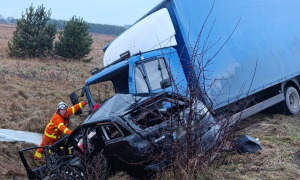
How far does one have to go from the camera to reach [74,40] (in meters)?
17.5

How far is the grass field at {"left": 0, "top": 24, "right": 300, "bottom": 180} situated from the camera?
4320 mm

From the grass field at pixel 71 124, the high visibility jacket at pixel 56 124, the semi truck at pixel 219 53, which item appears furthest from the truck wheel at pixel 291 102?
the high visibility jacket at pixel 56 124

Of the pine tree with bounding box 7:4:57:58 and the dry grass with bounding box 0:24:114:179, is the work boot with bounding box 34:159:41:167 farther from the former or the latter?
the pine tree with bounding box 7:4:57:58

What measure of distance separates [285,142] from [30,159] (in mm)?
5030

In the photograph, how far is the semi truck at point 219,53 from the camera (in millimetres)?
6246

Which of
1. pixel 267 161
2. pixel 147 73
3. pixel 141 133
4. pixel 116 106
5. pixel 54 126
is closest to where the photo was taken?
pixel 141 133

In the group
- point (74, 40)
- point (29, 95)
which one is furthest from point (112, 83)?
point (74, 40)

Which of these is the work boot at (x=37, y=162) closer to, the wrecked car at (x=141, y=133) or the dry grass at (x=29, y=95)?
the dry grass at (x=29, y=95)

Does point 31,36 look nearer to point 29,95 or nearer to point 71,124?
point 29,95

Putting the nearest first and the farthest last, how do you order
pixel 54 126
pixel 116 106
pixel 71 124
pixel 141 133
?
pixel 141 133, pixel 116 106, pixel 54 126, pixel 71 124

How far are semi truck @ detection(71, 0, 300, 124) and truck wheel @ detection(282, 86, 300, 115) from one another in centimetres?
3

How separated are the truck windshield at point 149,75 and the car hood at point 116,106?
0.75m

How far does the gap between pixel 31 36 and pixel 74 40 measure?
2206mm

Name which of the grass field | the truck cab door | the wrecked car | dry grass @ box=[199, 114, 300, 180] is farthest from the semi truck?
the wrecked car
